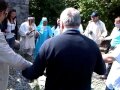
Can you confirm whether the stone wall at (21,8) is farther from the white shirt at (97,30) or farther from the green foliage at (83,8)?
the white shirt at (97,30)

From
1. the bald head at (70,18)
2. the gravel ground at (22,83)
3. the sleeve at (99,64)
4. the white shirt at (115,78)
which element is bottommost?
the gravel ground at (22,83)

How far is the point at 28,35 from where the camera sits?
12.5m

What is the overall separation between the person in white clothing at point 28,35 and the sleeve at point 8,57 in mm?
7821

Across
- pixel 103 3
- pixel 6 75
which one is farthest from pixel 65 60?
pixel 103 3

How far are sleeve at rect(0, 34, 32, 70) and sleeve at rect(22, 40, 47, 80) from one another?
0.51 feet

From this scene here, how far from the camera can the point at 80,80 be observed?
13.9 ft

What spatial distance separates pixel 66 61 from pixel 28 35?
8.37 metres

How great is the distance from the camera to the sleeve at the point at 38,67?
4.18 m

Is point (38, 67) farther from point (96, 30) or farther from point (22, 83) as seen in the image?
point (96, 30)

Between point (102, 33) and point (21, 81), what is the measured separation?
3.63 m

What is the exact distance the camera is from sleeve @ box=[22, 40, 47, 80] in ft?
13.7

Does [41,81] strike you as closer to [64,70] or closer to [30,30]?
[30,30]

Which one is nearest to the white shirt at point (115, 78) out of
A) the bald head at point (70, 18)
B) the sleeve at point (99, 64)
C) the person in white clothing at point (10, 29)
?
the sleeve at point (99, 64)

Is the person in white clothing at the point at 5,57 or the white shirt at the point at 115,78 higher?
the person in white clothing at the point at 5,57
